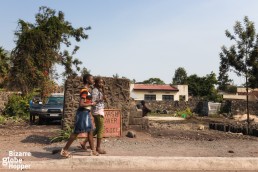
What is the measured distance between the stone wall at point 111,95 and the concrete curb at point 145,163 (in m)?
3.22

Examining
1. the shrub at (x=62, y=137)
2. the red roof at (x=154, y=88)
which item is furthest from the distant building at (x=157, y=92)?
the shrub at (x=62, y=137)

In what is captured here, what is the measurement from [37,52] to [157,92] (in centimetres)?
2924

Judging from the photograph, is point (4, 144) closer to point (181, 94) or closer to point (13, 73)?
point (13, 73)

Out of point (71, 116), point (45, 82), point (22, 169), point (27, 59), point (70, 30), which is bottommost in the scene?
point (22, 169)

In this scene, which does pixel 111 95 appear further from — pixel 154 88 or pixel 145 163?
pixel 154 88

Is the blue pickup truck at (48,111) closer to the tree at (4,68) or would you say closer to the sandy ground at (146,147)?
the sandy ground at (146,147)

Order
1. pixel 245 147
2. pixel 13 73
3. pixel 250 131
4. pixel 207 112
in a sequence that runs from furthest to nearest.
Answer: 1. pixel 207 112
2. pixel 13 73
3. pixel 250 131
4. pixel 245 147

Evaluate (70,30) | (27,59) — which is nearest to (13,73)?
(27,59)

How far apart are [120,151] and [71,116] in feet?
7.97

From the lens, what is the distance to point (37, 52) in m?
27.4

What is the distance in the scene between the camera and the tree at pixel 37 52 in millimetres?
26016

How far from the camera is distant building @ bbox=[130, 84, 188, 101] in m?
53.0

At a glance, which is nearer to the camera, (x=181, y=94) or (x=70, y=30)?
(x=70, y=30)

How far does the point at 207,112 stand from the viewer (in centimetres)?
3528
